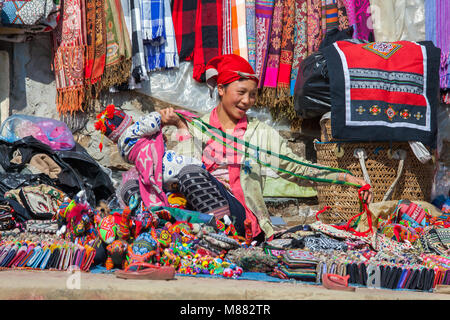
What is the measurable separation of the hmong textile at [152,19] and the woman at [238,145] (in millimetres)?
834

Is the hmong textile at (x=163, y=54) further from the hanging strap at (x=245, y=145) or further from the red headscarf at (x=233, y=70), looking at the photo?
the hanging strap at (x=245, y=145)

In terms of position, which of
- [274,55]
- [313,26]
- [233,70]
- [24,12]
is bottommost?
[233,70]

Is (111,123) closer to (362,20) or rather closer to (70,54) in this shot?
(70,54)

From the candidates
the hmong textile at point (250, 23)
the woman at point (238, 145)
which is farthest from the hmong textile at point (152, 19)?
the woman at point (238, 145)

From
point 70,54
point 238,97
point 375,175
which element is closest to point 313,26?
point 238,97

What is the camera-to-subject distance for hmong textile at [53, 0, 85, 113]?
14.5 feet

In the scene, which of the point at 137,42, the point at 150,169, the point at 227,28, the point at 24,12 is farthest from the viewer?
the point at 227,28

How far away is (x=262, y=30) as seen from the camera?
4539mm

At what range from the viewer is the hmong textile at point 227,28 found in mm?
4492

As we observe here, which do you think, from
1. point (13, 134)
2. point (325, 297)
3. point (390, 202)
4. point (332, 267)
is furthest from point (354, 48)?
point (13, 134)

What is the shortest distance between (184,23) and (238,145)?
139cm

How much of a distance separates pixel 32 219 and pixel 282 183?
2.08m

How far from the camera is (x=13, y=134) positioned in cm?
418
